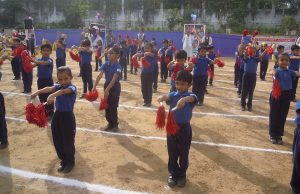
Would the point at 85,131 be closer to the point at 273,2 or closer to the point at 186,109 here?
the point at 186,109

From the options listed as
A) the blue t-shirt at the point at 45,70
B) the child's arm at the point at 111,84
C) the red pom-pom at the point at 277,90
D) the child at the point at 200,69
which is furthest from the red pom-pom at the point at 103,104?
the child at the point at 200,69

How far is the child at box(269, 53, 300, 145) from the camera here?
719 cm

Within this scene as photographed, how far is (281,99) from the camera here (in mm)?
7266

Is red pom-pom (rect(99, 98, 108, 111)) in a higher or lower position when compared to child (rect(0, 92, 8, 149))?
higher

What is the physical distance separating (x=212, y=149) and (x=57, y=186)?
327cm

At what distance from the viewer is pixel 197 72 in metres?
10.5

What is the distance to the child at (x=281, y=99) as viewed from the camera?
283 inches

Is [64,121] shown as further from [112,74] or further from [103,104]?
[112,74]

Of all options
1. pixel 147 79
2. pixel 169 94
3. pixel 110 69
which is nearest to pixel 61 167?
pixel 169 94

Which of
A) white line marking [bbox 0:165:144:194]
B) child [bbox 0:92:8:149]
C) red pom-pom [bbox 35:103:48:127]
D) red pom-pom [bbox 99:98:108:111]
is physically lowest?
white line marking [bbox 0:165:144:194]

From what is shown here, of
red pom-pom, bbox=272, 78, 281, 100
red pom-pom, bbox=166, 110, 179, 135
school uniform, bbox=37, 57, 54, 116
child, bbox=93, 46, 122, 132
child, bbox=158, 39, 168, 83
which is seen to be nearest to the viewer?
red pom-pom, bbox=166, 110, 179, 135

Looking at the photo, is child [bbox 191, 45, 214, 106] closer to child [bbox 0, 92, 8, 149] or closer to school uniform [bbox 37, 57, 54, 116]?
school uniform [bbox 37, 57, 54, 116]

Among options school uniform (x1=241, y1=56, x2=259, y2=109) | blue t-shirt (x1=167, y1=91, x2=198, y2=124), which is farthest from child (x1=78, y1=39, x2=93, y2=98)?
blue t-shirt (x1=167, y1=91, x2=198, y2=124)

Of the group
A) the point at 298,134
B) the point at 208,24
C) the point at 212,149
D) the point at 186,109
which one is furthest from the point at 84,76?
the point at 208,24
